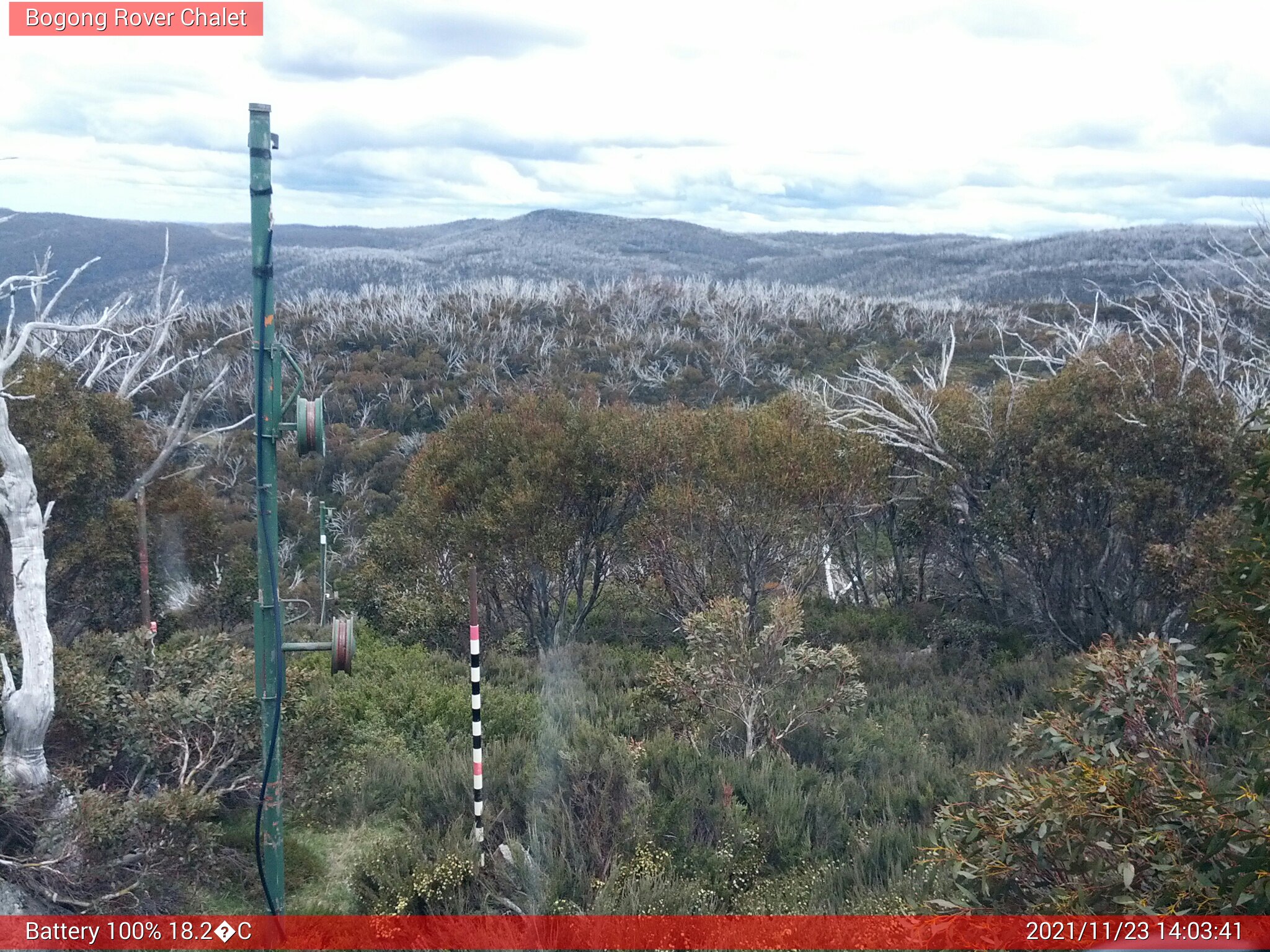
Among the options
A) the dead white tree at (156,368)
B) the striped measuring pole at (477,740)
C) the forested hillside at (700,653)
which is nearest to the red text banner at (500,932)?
the forested hillside at (700,653)

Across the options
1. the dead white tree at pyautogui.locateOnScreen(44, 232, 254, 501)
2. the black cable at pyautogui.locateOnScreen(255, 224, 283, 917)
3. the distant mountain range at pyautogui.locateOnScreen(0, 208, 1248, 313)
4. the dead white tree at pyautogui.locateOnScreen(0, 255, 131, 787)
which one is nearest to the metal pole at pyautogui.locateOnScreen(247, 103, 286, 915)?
the black cable at pyautogui.locateOnScreen(255, 224, 283, 917)

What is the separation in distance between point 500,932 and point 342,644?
5.46 ft

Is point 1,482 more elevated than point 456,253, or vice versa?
point 456,253

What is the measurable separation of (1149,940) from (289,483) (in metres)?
28.2

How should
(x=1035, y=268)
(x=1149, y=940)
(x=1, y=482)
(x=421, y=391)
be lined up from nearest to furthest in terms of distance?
(x=1149, y=940) < (x=1, y=482) < (x=421, y=391) < (x=1035, y=268)

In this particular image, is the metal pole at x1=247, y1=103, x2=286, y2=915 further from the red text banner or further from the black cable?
the red text banner

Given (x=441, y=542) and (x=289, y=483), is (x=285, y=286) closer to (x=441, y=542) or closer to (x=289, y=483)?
(x=289, y=483)

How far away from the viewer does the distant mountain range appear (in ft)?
169

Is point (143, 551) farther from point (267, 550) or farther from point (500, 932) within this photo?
point (500, 932)

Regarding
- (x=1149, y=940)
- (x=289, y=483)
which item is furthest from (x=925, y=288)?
(x=1149, y=940)

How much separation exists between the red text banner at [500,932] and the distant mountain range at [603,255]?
85.1 feet

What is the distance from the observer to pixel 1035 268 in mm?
78250

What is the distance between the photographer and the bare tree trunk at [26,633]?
6688mm

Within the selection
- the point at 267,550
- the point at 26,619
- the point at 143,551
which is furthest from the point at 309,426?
the point at 143,551
